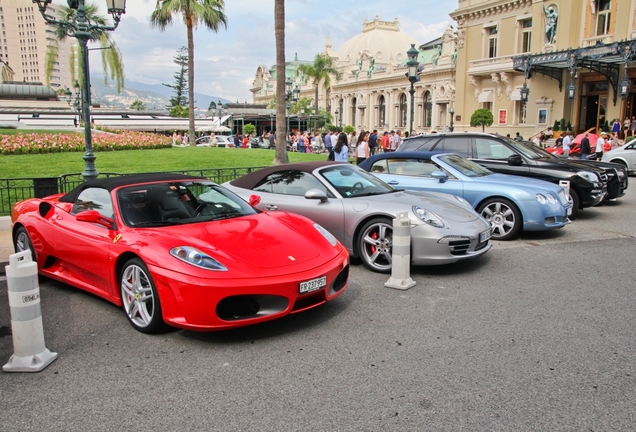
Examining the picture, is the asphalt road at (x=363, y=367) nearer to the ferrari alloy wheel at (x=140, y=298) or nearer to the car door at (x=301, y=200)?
the ferrari alloy wheel at (x=140, y=298)

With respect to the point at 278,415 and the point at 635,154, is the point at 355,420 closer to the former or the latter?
the point at 278,415

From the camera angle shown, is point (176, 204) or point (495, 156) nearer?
point (176, 204)

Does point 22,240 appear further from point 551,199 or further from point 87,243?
point 551,199

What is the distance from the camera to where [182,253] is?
434cm

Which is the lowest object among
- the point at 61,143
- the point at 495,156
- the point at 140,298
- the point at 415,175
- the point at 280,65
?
the point at 140,298

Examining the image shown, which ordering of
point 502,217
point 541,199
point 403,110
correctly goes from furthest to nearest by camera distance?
point 403,110 < point 502,217 < point 541,199

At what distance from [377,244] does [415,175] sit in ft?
10.2

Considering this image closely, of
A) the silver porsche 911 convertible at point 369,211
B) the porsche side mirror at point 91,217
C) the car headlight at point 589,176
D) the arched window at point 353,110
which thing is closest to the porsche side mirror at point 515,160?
the car headlight at point 589,176

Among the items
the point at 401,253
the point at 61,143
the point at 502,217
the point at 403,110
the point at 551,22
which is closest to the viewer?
the point at 401,253

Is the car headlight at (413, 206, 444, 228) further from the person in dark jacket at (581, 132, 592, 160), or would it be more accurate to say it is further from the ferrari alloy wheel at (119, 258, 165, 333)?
the person in dark jacket at (581, 132, 592, 160)

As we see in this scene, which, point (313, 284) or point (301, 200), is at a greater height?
point (301, 200)

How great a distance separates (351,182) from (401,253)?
1.80m

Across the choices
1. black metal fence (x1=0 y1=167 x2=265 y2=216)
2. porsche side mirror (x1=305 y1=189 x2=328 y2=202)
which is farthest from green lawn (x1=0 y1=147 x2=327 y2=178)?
porsche side mirror (x1=305 y1=189 x2=328 y2=202)

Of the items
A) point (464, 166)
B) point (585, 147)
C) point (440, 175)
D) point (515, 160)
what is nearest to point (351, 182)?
point (440, 175)
